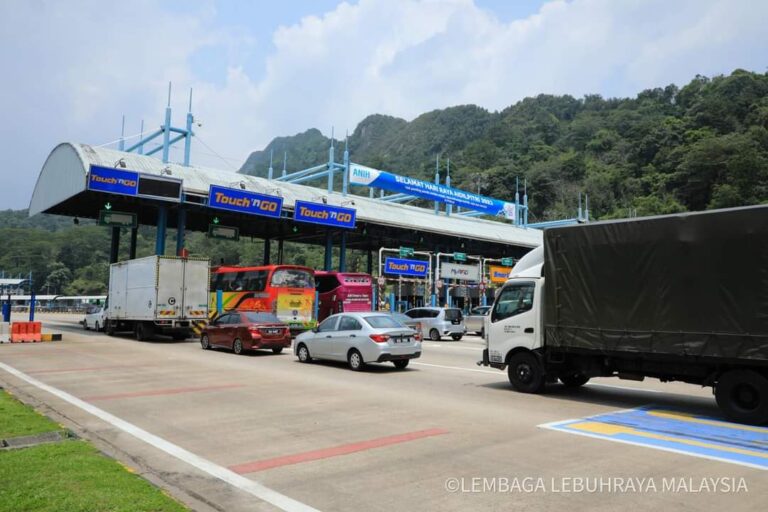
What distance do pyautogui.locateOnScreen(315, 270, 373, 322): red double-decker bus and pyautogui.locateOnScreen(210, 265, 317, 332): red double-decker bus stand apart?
3.29 metres

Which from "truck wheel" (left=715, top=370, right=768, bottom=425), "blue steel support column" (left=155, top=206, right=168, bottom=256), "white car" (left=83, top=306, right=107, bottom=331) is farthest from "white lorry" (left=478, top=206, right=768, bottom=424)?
"white car" (left=83, top=306, right=107, bottom=331)

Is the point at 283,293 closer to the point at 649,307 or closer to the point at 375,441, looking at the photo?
the point at 649,307

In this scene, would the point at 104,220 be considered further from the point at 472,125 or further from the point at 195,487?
the point at 472,125

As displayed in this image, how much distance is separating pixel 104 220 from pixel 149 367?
699 inches

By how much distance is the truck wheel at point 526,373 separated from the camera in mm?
11367

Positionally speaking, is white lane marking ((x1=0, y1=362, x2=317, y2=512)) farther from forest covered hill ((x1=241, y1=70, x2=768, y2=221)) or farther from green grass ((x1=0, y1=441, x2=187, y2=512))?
forest covered hill ((x1=241, y1=70, x2=768, y2=221))

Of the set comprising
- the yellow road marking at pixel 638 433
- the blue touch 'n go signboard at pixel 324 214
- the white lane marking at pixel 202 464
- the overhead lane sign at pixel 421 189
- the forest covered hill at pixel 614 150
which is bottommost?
the white lane marking at pixel 202 464

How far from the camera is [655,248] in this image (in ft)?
31.7

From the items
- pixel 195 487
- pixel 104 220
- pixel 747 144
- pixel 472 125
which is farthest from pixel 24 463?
pixel 472 125

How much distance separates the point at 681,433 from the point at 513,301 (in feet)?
14.6

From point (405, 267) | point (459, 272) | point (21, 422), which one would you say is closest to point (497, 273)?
point (459, 272)

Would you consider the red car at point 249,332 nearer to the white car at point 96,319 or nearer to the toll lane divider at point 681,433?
the toll lane divider at point 681,433

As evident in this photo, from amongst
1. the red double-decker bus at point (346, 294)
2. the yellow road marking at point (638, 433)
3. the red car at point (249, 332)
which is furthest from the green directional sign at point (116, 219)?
the yellow road marking at point (638, 433)

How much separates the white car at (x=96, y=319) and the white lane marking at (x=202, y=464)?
22.1m
